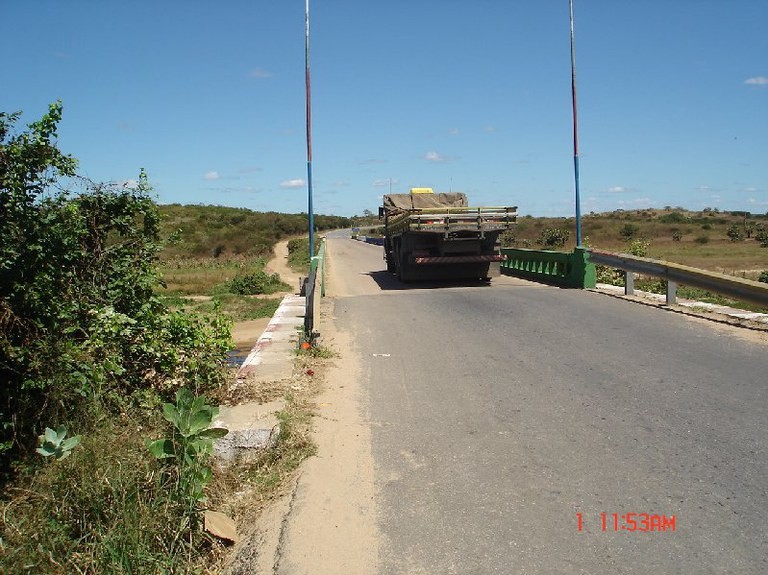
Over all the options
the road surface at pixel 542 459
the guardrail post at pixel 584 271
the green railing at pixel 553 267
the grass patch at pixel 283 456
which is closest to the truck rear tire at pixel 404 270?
the green railing at pixel 553 267

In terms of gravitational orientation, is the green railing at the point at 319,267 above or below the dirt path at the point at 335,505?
above

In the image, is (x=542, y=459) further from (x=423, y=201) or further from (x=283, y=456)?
(x=423, y=201)

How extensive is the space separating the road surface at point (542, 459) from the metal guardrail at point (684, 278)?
943 millimetres

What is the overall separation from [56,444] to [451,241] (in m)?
13.7

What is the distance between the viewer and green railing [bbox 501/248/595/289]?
15.8 meters

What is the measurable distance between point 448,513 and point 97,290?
3.41 meters

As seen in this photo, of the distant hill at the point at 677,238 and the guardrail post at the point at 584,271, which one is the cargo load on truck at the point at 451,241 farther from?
the distant hill at the point at 677,238

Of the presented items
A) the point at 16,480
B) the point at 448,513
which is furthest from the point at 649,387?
the point at 16,480

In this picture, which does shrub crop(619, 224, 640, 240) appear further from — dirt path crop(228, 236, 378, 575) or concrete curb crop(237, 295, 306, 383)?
dirt path crop(228, 236, 378, 575)

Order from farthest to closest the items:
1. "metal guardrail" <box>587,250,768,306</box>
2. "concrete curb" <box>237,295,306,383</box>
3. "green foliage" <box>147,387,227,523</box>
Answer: "metal guardrail" <box>587,250,768,306</box>
"concrete curb" <box>237,295,306,383</box>
"green foliage" <box>147,387,227,523</box>

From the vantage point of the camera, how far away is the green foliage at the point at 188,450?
405 cm

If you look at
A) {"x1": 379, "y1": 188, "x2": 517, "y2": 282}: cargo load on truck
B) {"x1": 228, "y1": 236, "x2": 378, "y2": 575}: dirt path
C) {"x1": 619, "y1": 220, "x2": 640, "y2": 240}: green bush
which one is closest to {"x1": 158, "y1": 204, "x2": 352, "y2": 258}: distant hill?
{"x1": 379, "y1": 188, "x2": 517, "y2": 282}: cargo load on truck

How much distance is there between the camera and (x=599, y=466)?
4891mm

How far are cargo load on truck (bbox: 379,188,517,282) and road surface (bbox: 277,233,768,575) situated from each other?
7590 mm
